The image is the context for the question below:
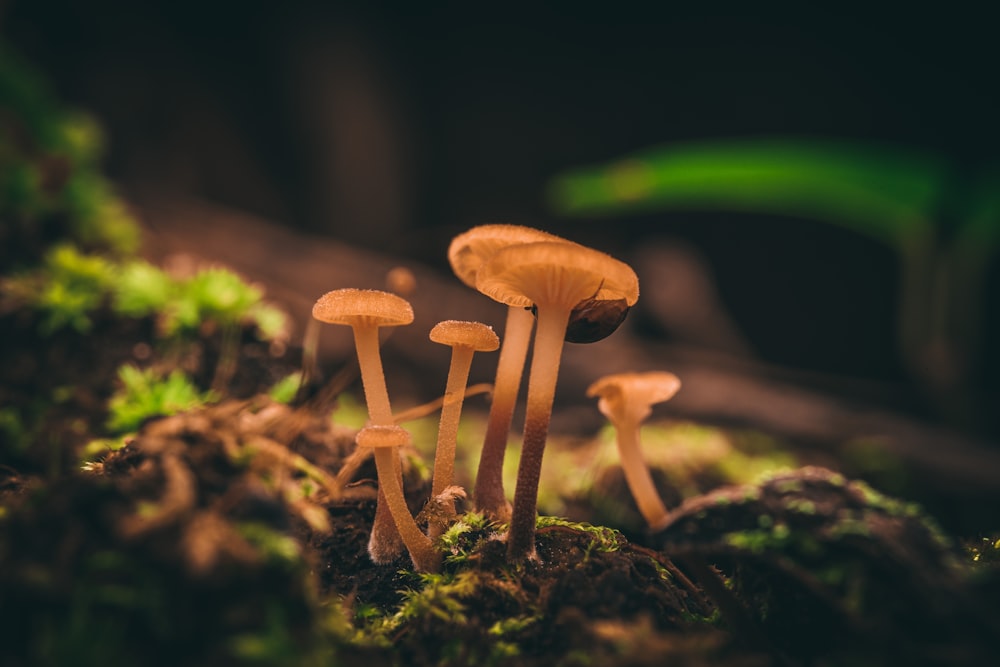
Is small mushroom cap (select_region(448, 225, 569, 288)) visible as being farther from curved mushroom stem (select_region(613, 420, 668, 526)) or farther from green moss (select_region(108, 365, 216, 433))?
green moss (select_region(108, 365, 216, 433))

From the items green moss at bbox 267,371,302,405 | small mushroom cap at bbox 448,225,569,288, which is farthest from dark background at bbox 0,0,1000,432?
small mushroom cap at bbox 448,225,569,288

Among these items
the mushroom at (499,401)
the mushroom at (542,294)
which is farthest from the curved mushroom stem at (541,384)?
the mushroom at (499,401)

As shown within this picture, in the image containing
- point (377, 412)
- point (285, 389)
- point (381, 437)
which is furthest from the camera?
point (285, 389)

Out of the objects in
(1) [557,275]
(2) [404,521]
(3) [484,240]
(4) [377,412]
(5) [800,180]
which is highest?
(5) [800,180]

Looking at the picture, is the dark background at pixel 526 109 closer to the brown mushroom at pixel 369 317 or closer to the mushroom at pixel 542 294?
the mushroom at pixel 542 294

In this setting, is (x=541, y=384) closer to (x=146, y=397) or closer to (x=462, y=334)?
(x=462, y=334)

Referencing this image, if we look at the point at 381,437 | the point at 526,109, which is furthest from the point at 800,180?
the point at 526,109
